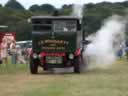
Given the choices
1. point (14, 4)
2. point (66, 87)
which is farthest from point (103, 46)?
point (14, 4)

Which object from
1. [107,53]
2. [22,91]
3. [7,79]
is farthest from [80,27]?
[22,91]

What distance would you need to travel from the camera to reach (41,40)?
3073cm

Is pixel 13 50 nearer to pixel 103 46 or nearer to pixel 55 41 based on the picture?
pixel 103 46

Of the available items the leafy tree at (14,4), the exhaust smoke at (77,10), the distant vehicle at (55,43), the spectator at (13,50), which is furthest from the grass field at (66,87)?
the leafy tree at (14,4)

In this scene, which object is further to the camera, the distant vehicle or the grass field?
the distant vehicle

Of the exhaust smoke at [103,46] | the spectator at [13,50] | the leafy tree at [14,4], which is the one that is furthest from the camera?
the leafy tree at [14,4]

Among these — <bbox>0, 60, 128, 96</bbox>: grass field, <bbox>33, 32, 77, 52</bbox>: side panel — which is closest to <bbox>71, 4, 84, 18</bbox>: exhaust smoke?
<bbox>33, 32, 77, 52</bbox>: side panel

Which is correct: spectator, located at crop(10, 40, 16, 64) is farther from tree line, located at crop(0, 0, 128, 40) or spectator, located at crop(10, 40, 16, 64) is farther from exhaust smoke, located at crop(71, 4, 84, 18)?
tree line, located at crop(0, 0, 128, 40)

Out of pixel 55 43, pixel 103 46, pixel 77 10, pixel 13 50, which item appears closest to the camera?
pixel 55 43

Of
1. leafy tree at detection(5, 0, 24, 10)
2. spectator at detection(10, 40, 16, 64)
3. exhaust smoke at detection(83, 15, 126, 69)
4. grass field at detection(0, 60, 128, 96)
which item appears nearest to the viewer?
grass field at detection(0, 60, 128, 96)

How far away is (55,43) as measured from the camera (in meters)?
30.6

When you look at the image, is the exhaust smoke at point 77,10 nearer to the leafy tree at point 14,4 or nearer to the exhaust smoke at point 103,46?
the exhaust smoke at point 103,46

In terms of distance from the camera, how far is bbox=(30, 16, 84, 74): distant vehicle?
3070 cm

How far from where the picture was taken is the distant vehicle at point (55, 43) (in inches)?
1209
